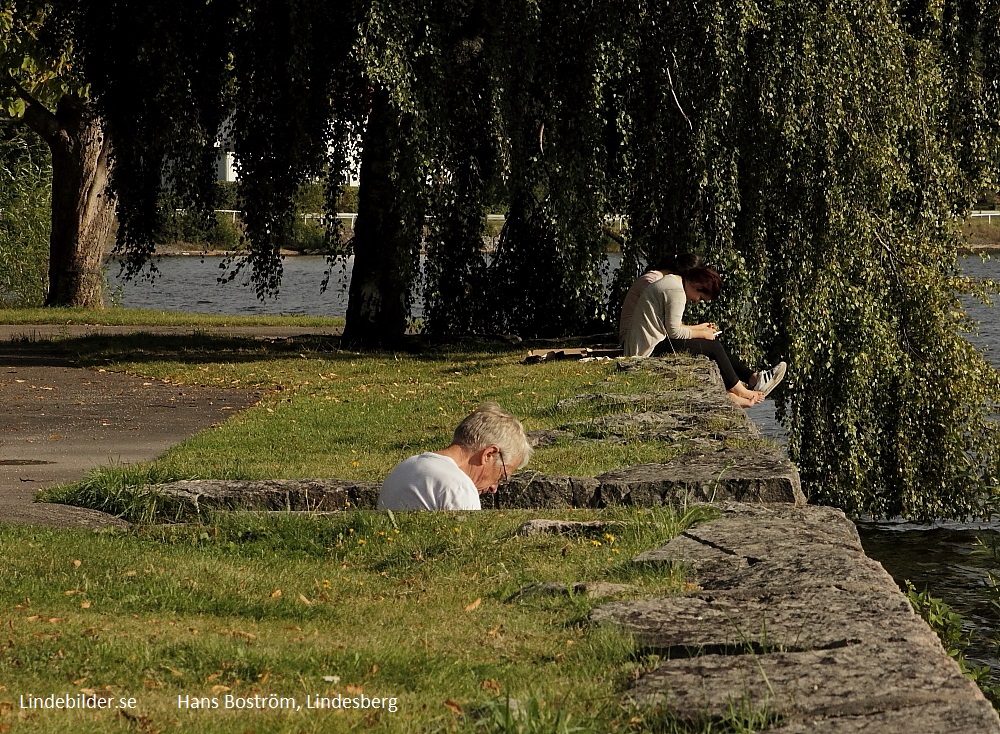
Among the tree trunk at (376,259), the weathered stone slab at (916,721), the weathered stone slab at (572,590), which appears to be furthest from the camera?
the tree trunk at (376,259)

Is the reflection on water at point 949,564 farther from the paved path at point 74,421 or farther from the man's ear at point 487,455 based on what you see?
the paved path at point 74,421

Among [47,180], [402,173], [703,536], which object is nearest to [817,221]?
[402,173]

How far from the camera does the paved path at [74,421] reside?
7580mm

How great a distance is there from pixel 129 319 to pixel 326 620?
18459mm

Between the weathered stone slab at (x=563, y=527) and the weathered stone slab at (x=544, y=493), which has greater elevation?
the weathered stone slab at (x=563, y=527)

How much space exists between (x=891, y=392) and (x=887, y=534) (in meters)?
1.85

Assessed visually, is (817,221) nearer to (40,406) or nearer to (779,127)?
(779,127)

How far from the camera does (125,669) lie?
149 inches

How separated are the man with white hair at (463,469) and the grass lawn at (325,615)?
34cm

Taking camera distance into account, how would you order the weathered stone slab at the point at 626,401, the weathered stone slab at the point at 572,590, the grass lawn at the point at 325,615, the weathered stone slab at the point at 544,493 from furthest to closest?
1. the weathered stone slab at the point at 626,401
2. the weathered stone slab at the point at 544,493
3. the weathered stone slab at the point at 572,590
4. the grass lawn at the point at 325,615

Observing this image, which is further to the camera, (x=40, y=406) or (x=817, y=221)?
(x=817, y=221)

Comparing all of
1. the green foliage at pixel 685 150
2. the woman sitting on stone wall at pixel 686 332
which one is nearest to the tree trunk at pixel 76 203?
the green foliage at pixel 685 150

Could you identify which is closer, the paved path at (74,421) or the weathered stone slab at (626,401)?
the paved path at (74,421)

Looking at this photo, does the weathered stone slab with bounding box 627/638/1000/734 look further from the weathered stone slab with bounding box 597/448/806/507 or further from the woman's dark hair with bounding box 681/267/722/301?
the woman's dark hair with bounding box 681/267/722/301
